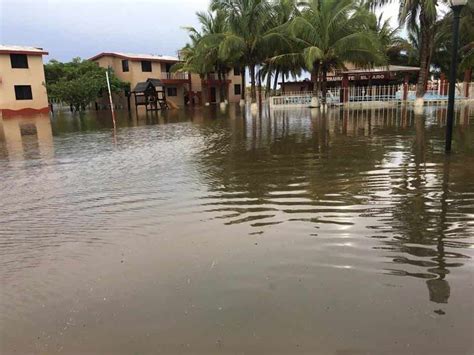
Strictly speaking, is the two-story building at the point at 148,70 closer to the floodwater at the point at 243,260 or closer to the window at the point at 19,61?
the window at the point at 19,61

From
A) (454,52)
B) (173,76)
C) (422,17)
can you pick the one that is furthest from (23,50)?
(454,52)

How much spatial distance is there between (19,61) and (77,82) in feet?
16.2

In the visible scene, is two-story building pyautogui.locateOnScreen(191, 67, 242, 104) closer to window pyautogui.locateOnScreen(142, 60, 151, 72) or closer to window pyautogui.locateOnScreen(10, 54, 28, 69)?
window pyautogui.locateOnScreen(142, 60, 151, 72)

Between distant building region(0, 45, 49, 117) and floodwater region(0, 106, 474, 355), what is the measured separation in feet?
104

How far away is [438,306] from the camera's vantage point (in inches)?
117

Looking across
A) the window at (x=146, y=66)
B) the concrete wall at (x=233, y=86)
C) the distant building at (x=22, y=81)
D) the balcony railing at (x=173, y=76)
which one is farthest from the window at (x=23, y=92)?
the concrete wall at (x=233, y=86)

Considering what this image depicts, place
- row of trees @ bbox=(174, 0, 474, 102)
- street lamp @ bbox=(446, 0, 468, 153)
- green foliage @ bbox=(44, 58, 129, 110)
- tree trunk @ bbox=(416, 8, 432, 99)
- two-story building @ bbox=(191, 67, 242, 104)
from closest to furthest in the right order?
street lamp @ bbox=(446, 0, 468, 153), tree trunk @ bbox=(416, 8, 432, 99), row of trees @ bbox=(174, 0, 474, 102), green foliage @ bbox=(44, 58, 129, 110), two-story building @ bbox=(191, 67, 242, 104)

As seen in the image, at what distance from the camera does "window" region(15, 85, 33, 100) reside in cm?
3584

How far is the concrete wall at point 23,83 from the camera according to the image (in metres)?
34.8

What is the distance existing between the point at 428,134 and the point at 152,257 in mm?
10619

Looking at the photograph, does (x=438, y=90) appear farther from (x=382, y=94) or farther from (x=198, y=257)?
(x=198, y=257)

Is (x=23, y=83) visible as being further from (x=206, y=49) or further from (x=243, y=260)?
(x=243, y=260)

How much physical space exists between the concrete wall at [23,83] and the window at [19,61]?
0.88 feet

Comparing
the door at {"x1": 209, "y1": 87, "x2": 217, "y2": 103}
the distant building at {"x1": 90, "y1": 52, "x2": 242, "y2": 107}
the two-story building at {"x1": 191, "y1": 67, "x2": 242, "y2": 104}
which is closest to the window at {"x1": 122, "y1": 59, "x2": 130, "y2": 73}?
the distant building at {"x1": 90, "y1": 52, "x2": 242, "y2": 107}
